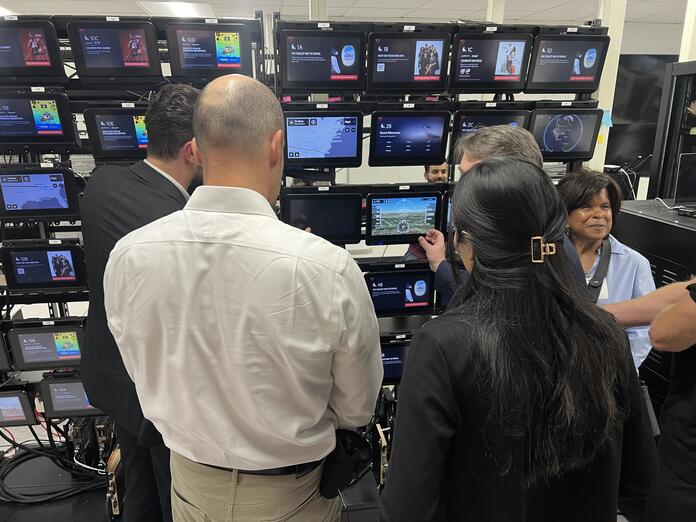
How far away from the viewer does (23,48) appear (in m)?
2.07

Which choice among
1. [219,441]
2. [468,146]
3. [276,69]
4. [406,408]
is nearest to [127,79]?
[276,69]

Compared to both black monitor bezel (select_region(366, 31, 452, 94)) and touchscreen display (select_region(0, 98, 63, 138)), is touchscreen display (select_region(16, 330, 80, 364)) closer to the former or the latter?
touchscreen display (select_region(0, 98, 63, 138))

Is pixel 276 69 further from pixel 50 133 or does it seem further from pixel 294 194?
pixel 50 133

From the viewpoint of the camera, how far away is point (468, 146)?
5.18 feet

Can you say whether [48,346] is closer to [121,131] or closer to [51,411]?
[51,411]

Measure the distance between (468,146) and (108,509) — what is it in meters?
2.27

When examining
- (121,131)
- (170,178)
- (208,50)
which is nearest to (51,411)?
(121,131)

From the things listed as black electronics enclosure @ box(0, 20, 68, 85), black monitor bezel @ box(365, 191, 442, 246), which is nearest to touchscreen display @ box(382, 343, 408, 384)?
black monitor bezel @ box(365, 191, 442, 246)

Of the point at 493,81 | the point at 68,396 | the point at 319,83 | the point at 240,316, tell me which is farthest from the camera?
the point at 68,396

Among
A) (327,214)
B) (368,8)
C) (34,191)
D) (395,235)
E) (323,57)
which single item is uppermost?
(368,8)

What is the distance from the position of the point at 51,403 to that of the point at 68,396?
0.34 feet

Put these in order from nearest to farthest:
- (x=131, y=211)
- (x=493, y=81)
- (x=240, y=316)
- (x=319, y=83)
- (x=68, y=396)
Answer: (x=240, y=316), (x=131, y=211), (x=319, y=83), (x=493, y=81), (x=68, y=396)

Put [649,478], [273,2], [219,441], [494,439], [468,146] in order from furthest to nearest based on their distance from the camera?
[273,2] < [468,146] < [219,441] < [649,478] < [494,439]

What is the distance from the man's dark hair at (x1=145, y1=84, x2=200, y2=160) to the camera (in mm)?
1602
